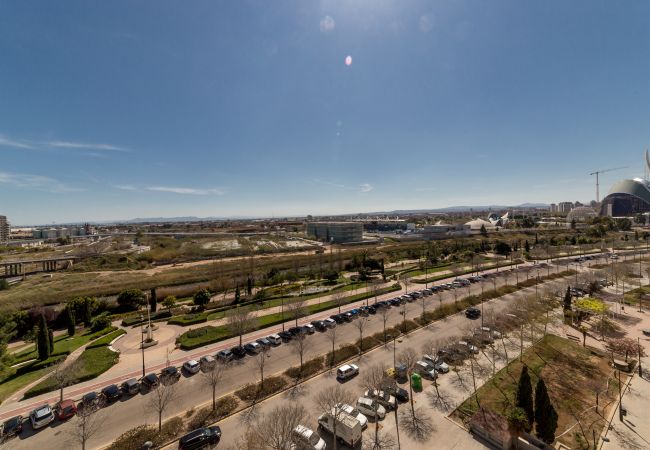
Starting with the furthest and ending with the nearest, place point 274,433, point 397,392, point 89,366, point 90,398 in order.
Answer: point 89,366
point 90,398
point 397,392
point 274,433

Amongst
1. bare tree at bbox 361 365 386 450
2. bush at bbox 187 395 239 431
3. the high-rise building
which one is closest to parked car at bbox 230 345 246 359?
bush at bbox 187 395 239 431

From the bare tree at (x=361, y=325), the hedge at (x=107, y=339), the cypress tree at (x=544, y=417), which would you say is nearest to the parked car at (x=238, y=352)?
the bare tree at (x=361, y=325)

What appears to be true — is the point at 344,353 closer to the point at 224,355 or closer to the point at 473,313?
the point at 224,355

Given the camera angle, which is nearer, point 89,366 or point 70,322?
point 89,366

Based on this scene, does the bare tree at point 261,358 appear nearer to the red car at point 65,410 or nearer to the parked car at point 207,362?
the parked car at point 207,362

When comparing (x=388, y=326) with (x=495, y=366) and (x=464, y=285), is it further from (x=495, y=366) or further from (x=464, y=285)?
(x=464, y=285)

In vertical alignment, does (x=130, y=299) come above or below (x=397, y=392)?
above

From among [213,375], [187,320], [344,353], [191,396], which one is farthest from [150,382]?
[344,353]
